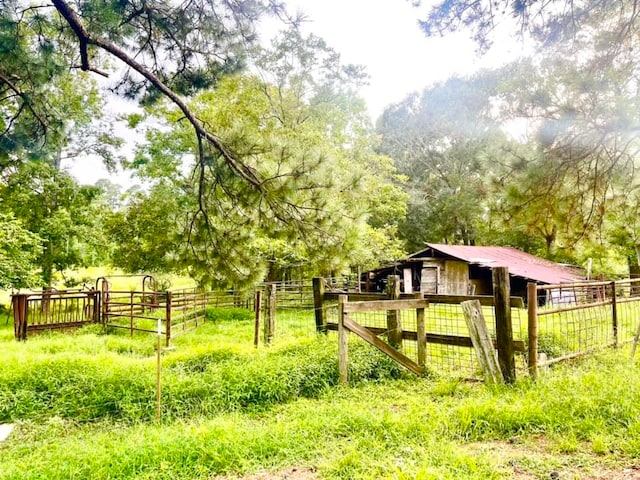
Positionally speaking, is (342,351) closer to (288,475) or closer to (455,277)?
(288,475)

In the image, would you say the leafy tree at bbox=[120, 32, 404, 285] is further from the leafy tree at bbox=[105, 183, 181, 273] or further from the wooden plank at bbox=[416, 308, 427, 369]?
the leafy tree at bbox=[105, 183, 181, 273]

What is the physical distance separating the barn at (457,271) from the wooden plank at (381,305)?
13744 mm

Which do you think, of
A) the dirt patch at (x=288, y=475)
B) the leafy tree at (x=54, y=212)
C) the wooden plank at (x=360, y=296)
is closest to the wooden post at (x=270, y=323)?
the wooden plank at (x=360, y=296)

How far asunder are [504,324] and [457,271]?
15.4 meters

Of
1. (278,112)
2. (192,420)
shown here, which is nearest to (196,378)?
(192,420)

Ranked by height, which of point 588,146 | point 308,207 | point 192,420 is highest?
point 588,146

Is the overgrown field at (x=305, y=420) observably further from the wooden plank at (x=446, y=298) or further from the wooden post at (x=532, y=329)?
the wooden plank at (x=446, y=298)

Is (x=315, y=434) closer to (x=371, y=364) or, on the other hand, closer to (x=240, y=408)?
(x=240, y=408)

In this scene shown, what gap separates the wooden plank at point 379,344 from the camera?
516cm

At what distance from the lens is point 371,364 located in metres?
5.53

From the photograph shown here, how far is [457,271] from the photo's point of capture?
19.7 metres

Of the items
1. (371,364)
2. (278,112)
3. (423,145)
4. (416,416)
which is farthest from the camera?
(423,145)

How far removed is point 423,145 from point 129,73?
3100cm

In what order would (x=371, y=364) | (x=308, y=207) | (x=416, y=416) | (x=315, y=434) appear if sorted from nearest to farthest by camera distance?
1. (x=315, y=434)
2. (x=416, y=416)
3. (x=308, y=207)
4. (x=371, y=364)
